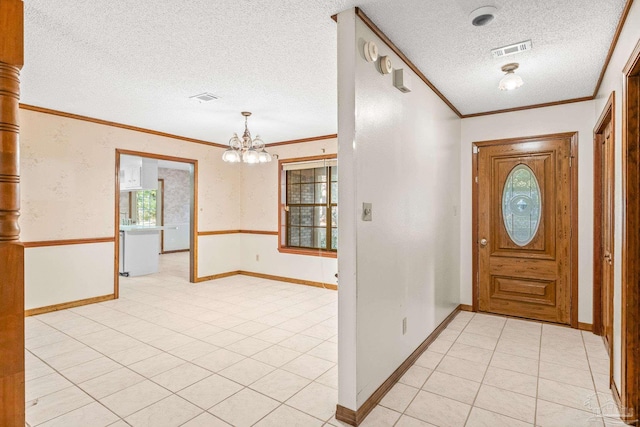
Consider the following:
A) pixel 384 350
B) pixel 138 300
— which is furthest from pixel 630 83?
pixel 138 300

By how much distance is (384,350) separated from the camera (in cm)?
243

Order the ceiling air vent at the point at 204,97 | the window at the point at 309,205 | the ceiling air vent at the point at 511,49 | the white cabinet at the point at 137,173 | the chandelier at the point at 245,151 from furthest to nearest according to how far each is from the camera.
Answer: the white cabinet at the point at 137,173 → the window at the point at 309,205 → the chandelier at the point at 245,151 → the ceiling air vent at the point at 204,97 → the ceiling air vent at the point at 511,49

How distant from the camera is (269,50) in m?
2.67

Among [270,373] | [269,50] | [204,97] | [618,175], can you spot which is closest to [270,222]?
[204,97]

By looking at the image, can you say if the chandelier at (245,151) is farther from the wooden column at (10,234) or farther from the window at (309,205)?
the wooden column at (10,234)

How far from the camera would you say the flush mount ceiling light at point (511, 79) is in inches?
111

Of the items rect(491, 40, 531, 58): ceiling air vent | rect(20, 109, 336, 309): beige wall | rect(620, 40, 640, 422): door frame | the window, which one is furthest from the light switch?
rect(20, 109, 336, 309): beige wall

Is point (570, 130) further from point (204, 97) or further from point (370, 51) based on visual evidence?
point (204, 97)

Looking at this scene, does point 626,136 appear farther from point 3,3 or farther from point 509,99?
point 3,3

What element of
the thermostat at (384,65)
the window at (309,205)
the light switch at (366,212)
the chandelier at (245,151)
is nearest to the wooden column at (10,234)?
the light switch at (366,212)

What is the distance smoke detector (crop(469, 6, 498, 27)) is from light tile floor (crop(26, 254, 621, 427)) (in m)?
2.55

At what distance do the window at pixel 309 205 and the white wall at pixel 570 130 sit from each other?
2071 millimetres

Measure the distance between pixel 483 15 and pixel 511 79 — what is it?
0.90 m

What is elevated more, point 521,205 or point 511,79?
point 511,79
